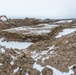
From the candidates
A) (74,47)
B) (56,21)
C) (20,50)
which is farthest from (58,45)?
(56,21)

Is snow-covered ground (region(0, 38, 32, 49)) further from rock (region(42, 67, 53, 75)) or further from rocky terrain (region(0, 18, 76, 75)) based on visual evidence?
rock (region(42, 67, 53, 75))

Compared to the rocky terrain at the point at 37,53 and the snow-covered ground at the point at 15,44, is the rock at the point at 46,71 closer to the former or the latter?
the rocky terrain at the point at 37,53

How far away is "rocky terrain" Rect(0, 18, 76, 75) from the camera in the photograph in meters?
8.66

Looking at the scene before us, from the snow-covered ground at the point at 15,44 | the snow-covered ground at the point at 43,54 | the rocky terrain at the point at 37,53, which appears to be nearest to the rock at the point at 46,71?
the rocky terrain at the point at 37,53

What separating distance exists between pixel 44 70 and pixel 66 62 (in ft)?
2.27

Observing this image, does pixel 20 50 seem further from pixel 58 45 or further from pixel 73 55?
pixel 73 55

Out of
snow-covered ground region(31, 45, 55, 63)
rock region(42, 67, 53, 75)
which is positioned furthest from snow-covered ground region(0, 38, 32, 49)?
rock region(42, 67, 53, 75)

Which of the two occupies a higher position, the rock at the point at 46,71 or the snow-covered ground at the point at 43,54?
the snow-covered ground at the point at 43,54

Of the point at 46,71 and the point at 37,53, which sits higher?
the point at 37,53

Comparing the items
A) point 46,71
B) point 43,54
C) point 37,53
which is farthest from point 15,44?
point 46,71

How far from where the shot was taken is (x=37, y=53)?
9.70 metres

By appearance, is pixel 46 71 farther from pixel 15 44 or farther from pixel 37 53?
pixel 15 44

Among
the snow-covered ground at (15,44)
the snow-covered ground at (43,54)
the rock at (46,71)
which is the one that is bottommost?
the rock at (46,71)

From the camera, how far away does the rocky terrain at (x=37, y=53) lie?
8.66 meters
